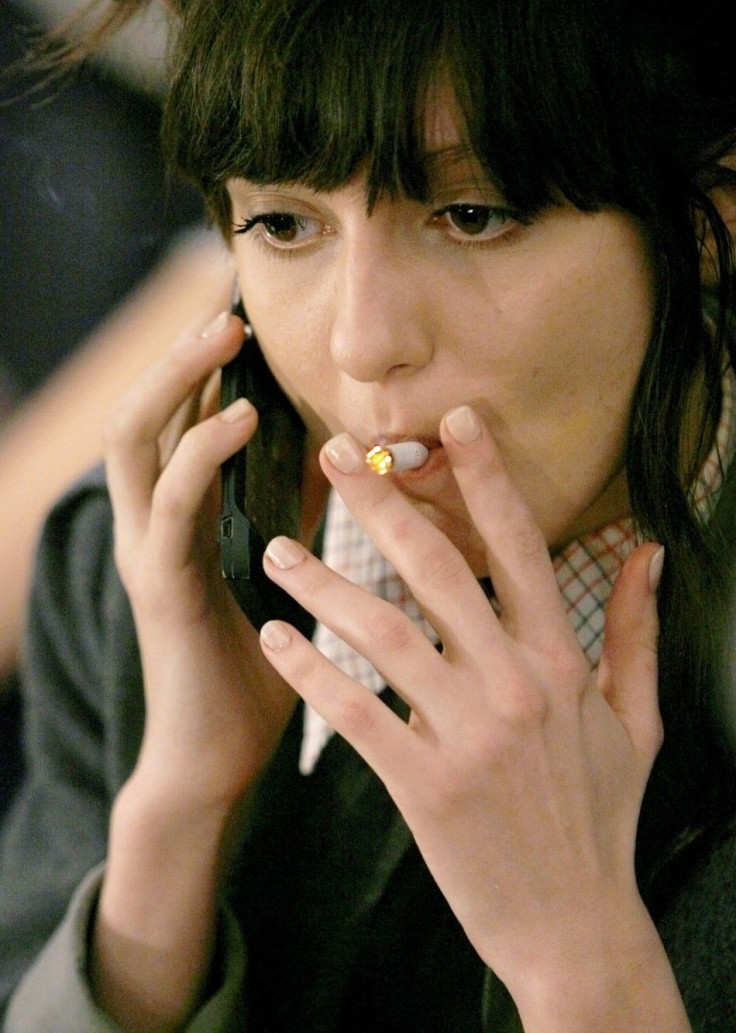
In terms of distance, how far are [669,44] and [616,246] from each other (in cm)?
14

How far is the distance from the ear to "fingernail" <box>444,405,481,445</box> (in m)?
0.25

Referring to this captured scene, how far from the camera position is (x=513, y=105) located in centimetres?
69

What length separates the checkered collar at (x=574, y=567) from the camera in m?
0.94

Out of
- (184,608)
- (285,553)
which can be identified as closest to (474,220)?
(285,553)

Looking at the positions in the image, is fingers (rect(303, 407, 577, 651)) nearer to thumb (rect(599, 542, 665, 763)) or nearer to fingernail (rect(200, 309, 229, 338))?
thumb (rect(599, 542, 665, 763))

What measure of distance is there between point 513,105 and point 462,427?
0.22 metres

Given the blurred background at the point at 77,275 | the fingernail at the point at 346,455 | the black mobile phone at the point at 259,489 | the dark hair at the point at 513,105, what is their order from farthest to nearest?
the blurred background at the point at 77,275 → the black mobile phone at the point at 259,489 → the fingernail at the point at 346,455 → the dark hair at the point at 513,105

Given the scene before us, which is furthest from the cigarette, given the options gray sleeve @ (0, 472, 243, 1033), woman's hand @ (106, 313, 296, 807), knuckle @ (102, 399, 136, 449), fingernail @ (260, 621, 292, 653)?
gray sleeve @ (0, 472, 243, 1033)

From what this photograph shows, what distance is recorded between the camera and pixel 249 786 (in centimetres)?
108

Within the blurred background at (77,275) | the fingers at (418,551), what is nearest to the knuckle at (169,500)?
the fingers at (418,551)

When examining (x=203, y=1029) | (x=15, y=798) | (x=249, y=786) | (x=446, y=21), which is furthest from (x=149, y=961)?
(x=446, y=21)

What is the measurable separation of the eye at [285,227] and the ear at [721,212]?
0.31 metres

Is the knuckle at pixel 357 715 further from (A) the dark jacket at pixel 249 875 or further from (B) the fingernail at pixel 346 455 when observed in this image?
(A) the dark jacket at pixel 249 875

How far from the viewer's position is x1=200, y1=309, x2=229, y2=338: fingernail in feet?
3.44
